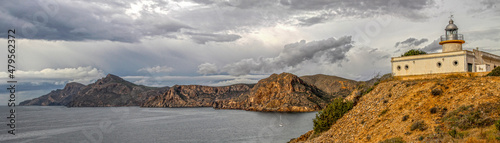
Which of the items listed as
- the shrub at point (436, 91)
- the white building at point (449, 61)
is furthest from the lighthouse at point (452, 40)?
the shrub at point (436, 91)

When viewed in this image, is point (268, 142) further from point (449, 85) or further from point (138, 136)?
point (449, 85)

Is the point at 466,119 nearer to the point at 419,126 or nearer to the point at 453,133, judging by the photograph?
the point at 453,133

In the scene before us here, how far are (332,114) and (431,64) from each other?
12.5 m

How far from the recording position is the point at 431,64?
109 ft

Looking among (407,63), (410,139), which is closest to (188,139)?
(407,63)

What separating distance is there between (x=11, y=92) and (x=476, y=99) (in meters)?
45.9

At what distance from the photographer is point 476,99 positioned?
2242 centimetres

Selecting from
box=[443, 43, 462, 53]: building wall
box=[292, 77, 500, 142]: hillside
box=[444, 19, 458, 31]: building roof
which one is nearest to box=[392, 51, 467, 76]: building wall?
box=[443, 43, 462, 53]: building wall

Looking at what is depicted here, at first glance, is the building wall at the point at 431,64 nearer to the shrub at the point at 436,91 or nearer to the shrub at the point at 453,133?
the shrub at the point at 436,91

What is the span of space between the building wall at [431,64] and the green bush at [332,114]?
24.2 ft

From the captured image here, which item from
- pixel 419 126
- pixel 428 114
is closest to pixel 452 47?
Answer: pixel 428 114

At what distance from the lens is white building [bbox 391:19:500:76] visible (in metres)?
31.2

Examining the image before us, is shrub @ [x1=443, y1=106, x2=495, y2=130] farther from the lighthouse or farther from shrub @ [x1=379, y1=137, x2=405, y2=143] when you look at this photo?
the lighthouse

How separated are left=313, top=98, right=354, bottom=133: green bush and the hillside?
9.19 ft
